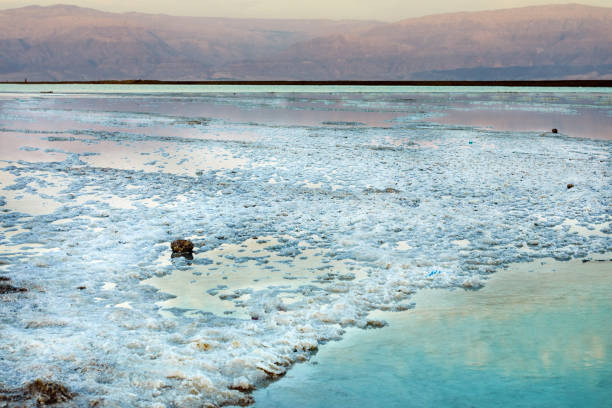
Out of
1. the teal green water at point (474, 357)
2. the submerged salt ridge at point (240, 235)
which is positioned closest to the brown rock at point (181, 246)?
the submerged salt ridge at point (240, 235)

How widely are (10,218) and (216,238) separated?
3412 mm

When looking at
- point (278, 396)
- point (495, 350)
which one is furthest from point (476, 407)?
point (278, 396)

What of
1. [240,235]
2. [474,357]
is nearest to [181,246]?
[240,235]

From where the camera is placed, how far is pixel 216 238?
8.32 metres

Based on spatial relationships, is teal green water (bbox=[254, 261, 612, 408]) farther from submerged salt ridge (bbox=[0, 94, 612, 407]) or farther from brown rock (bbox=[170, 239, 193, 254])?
brown rock (bbox=[170, 239, 193, 254])

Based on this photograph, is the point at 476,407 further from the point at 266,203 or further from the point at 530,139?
the point at 530,139

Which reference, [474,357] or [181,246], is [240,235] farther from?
[474,357]

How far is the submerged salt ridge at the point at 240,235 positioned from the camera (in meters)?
4.70

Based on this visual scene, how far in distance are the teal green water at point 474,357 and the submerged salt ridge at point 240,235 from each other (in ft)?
1.03

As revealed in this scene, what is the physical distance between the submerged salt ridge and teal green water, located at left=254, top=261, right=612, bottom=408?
12.3 inches

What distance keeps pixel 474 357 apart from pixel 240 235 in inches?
172

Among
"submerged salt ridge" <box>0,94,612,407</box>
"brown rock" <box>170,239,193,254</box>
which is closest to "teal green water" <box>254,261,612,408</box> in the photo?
"submerged salt ridge" <box>0,94,612,407</box>

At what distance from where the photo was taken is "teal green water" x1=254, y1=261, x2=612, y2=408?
4.24 metres

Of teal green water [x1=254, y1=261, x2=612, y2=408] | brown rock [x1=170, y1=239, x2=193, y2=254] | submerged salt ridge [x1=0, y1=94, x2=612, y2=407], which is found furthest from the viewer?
brown rock [x1=170, y1=239, x2=193, y2=254]
